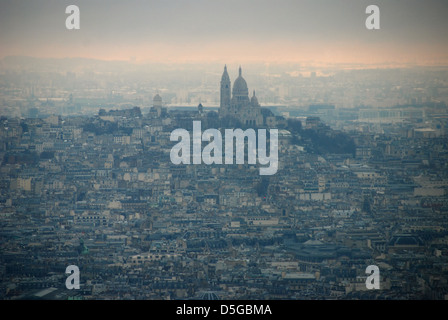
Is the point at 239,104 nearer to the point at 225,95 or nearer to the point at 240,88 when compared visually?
the point at 225,95

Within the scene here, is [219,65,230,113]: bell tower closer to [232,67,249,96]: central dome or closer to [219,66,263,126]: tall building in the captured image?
[219,66,263,126]: tall building

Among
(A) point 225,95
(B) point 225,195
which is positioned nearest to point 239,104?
(A) point 225,95

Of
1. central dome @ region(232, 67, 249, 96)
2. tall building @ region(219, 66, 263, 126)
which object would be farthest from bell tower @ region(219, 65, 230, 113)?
central dome @ region(232, 67, 249, 96)

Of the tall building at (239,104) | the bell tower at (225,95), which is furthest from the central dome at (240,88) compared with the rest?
the bell tower at (225,95)

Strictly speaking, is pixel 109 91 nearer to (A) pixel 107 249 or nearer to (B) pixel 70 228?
(B) pixel 70 228

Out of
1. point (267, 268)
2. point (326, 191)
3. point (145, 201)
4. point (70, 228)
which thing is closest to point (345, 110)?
point (326, 191)
